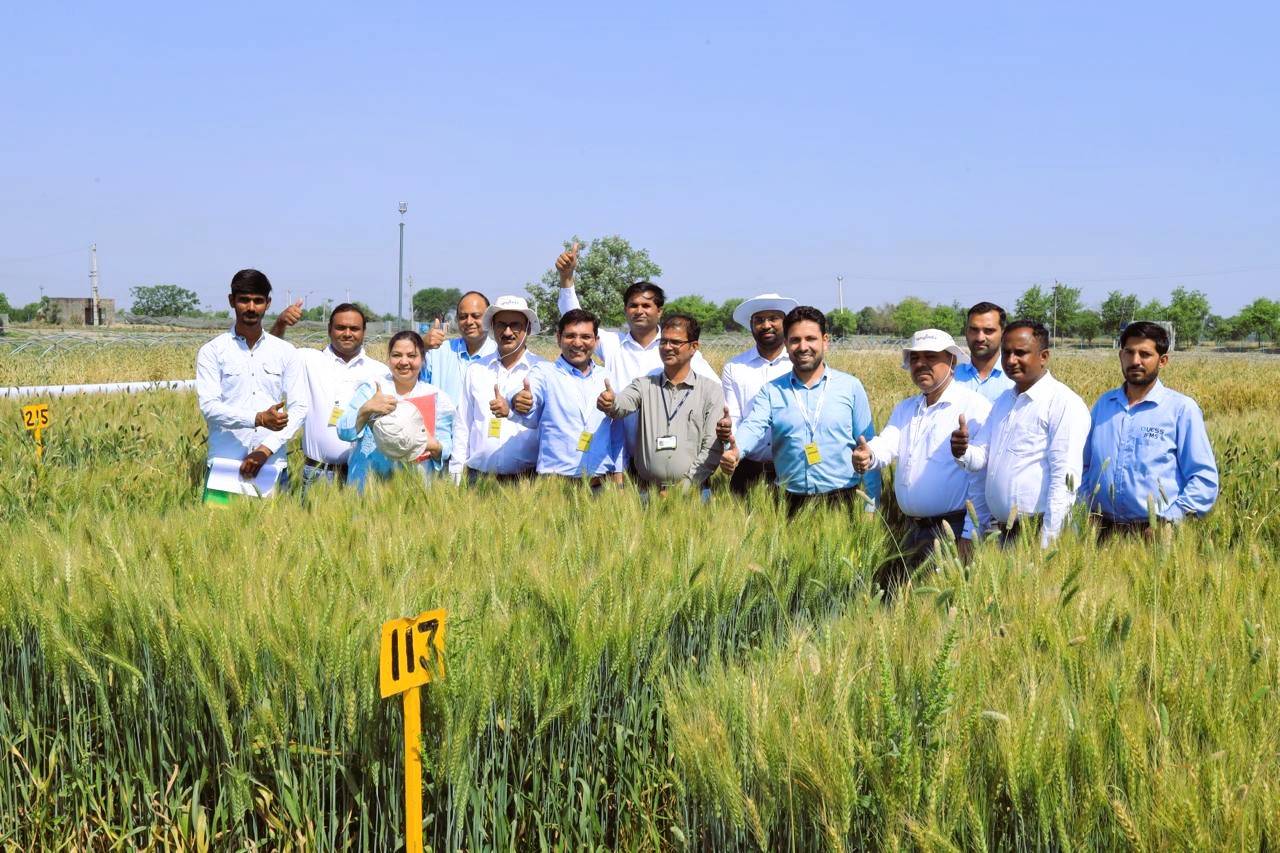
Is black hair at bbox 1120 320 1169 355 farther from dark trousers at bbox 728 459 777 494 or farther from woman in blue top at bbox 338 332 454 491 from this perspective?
woman in blue top at bbox 338 332 454 491

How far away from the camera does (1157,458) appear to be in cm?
414

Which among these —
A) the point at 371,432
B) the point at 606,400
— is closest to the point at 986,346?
the point at 606,400

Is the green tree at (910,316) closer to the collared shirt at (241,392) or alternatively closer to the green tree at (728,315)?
the green tree at (728,315)

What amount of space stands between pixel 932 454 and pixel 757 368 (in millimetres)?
1379

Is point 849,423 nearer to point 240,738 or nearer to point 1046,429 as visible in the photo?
point 1046,429

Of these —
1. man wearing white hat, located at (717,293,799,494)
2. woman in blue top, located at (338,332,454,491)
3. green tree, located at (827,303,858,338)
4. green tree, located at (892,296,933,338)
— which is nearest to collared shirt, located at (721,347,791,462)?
man wearing white hat, located at (717,293,799,494)

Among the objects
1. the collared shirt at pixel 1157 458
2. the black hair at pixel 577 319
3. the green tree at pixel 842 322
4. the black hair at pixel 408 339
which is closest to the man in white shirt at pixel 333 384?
the black hair at pixel 408 339

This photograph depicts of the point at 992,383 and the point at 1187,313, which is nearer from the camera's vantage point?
the point at 992,383

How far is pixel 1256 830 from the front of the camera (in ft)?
4.87

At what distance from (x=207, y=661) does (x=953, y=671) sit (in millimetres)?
1625

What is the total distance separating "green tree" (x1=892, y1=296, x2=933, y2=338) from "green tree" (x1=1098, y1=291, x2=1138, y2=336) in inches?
909

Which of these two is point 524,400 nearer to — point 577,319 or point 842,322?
point 577,319

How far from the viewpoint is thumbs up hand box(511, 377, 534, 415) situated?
16.6 feet

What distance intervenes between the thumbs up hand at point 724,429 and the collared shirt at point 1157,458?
1531 millimetres
